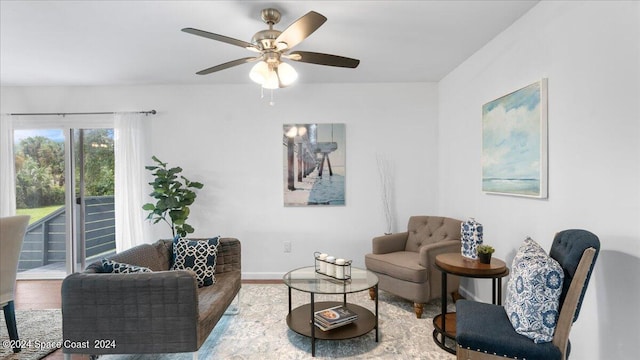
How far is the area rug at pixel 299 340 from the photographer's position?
89.4 inches

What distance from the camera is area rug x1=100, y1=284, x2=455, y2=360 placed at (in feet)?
7.45

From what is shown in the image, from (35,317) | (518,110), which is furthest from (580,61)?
(35,317)

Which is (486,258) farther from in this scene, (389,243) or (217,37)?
(217,37)

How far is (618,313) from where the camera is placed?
1.60 m

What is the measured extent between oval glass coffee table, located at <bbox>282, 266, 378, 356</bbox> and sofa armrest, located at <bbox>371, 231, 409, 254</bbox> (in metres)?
0.60

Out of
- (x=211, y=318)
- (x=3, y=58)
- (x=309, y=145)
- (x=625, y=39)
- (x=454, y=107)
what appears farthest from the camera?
(x=309, y=145)

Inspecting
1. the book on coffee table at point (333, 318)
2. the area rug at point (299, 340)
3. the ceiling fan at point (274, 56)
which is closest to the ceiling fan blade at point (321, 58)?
the ceiling fan at point (274, 56)

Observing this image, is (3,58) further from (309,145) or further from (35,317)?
(309,145)

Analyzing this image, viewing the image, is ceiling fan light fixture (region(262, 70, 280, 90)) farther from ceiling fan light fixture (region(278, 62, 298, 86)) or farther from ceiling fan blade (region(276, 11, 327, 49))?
ceiling fan blade (region(276, 11, 327, 49))

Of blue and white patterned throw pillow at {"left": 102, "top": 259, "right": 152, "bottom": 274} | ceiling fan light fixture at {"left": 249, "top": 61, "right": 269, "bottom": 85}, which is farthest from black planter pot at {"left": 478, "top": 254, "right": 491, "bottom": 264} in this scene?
blue and white patterned throw pillow at {"left": 102, "top": 259, "right": 152, "bottom": 274}

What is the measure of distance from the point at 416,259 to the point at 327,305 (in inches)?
38.7

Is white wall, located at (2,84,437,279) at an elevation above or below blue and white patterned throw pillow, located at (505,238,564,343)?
above

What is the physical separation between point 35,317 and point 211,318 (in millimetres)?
2142

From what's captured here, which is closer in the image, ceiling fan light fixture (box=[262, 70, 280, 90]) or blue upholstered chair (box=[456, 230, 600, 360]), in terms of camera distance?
blue upholstered chair (box=[456, 230, 600, 360])
